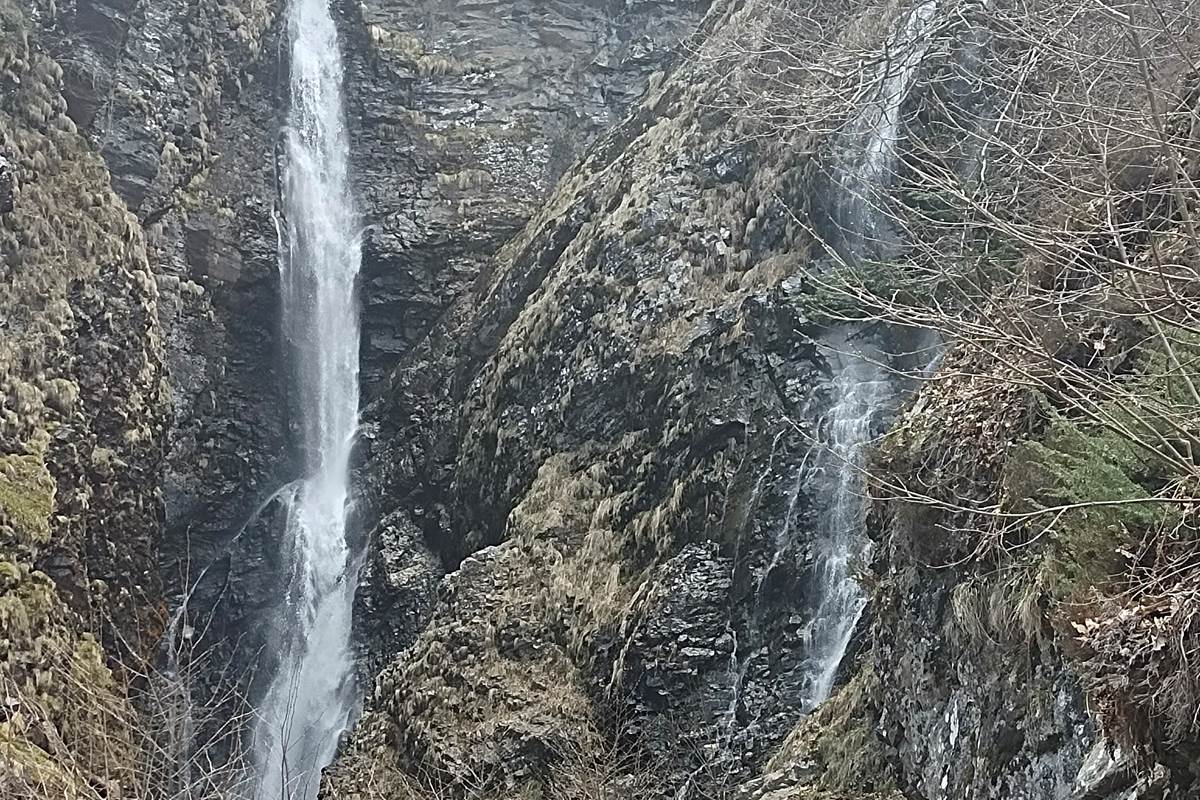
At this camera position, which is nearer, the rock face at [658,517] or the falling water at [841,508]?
the falling water at [841,508]

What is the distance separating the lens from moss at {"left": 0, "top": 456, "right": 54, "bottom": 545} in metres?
13.1

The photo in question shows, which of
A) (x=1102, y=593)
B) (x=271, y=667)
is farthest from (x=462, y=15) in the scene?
(x=1102, y=593)

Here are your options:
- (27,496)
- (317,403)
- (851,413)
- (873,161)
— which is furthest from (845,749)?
(317,403)

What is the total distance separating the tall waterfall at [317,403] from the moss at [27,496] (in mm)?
4017

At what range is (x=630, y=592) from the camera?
473 inches

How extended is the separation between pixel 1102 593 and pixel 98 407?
45.8 feet

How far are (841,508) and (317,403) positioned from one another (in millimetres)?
10235

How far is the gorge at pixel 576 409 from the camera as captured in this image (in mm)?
5980

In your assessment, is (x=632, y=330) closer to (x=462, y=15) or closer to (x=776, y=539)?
(x=776, y=539)

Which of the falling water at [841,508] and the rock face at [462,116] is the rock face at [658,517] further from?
the rock face at [462,116]

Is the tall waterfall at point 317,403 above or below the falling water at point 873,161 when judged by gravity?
below

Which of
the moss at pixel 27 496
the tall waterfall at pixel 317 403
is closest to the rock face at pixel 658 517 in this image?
the tall waterfall at pixel 317 403

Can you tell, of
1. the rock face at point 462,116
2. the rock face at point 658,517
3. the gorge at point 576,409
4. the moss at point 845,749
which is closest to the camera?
the gorge at point 576,409

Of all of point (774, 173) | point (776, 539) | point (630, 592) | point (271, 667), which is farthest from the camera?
point (271, 667)
